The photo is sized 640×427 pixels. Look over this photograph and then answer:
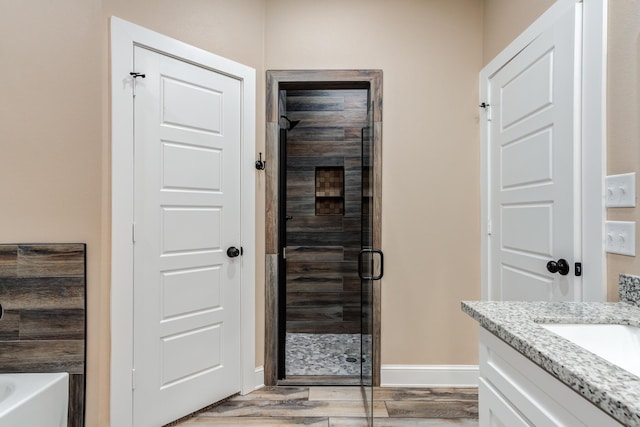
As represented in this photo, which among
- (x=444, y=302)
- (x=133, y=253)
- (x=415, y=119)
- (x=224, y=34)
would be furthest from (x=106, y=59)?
(x=444, y=302)

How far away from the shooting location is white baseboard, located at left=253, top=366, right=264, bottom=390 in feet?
7.80

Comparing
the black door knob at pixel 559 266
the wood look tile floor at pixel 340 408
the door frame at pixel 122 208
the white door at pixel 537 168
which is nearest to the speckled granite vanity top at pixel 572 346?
the black door knob at pixel 559 266

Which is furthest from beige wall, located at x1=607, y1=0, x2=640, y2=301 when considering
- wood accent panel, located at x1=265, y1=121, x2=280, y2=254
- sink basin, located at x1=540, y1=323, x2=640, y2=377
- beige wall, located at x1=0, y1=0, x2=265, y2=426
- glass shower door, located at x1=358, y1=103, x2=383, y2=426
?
beige wall, located at x1=0, y1=0, x2=265, y2=426

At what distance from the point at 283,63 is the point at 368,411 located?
2378 mm

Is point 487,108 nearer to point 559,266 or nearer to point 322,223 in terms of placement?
point 559,266

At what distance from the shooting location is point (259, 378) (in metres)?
2.40

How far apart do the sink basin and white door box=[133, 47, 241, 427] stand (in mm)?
1787

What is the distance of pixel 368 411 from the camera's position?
2043 millimetres

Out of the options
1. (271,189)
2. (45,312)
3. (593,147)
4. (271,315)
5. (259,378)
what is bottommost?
(259,378)

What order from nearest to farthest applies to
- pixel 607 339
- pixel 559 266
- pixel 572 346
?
pixel 572 346, pixel 607 339, pixel 559 266

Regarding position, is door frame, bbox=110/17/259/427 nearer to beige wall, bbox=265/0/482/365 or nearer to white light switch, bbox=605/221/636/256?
beige wall, bbox=265/0/482/365

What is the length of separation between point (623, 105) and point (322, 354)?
2.70 meters

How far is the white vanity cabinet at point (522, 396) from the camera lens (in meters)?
0.67

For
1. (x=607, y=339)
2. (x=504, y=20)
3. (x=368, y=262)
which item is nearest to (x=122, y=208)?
(x=368, y=262)
